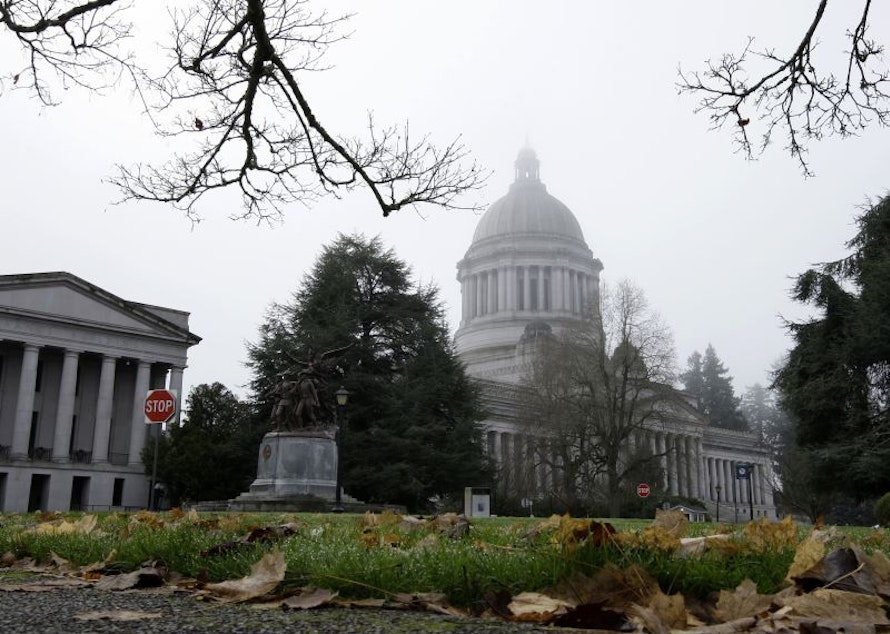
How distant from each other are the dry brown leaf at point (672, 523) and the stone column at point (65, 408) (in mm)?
57149

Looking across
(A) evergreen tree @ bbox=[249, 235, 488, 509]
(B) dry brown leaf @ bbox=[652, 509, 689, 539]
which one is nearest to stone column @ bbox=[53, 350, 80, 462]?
(A) evergreen tree @ bbox=[249, 235, 488, 509]

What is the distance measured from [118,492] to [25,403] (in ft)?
28.7

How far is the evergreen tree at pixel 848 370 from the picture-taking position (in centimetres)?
2961

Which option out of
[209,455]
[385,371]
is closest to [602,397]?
[385,371]

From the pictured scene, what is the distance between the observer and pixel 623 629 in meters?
3.14

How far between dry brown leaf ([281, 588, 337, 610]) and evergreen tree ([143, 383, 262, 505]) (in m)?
40.2

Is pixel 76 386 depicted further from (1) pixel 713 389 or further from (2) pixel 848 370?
(1) pixel 713 389

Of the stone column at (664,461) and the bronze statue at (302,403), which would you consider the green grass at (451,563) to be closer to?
the bronze statue at (302,403)

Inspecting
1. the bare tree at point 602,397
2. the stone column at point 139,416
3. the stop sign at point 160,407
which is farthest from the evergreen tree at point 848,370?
the stone column at point 139,416

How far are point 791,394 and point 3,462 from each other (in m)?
44.8

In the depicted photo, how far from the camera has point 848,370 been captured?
31.3 m

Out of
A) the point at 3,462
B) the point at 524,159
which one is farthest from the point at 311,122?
the point at 524,159

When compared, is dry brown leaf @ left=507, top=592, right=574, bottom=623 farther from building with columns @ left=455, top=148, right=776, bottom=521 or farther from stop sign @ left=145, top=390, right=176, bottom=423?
building with columns @ left=455, top=148, right=776, bottom=521

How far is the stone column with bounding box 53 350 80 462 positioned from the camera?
55625 millimetres
